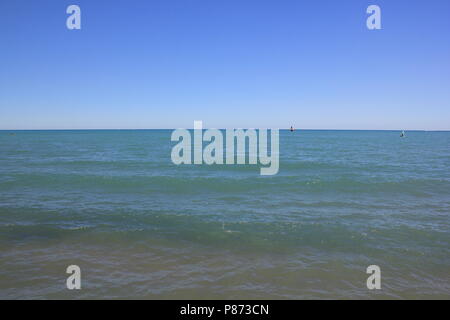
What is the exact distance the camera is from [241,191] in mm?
19344

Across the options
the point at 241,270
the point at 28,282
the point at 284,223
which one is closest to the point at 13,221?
the point at 28,282

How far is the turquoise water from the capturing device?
773cm

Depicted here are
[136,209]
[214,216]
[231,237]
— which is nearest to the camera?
[231,237]

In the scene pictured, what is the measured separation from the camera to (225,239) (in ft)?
35.8

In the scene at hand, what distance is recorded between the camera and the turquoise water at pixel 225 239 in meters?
7.73

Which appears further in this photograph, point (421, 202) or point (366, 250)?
point (421, 202)

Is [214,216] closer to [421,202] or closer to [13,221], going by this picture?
[13,221]
